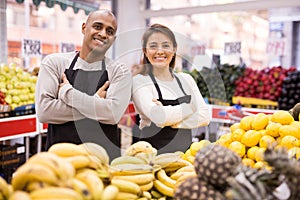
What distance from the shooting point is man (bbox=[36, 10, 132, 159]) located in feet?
7.15

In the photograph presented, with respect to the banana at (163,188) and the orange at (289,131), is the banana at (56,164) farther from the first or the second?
the orange at (289,131)

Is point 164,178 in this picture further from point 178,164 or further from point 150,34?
point 150,34

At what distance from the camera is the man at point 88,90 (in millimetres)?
2180

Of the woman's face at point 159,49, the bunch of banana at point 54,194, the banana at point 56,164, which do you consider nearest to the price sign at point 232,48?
the woman's face at point 159,49

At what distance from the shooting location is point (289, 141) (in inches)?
71.4

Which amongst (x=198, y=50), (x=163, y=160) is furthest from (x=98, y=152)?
(x=198, y=50)

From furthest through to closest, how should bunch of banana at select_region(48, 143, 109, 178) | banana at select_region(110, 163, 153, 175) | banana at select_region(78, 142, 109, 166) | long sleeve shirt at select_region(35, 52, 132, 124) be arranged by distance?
Result: long sleeve shirt at select_region(35, 52, 132, 124) < banana at select_region(110, 163, 153, 175) < banana at select_region(78, 142, 109, 166) < bunch of banana at select_region(48, 143, 109, 178)

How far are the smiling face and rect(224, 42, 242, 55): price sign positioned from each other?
153 inches

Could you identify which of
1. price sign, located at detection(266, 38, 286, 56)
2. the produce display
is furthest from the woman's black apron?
price sign, located at detection(266, 38, 286, 56)

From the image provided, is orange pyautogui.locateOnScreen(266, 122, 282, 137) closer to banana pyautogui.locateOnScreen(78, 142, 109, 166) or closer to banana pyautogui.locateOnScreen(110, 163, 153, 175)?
banana pyautogui.locateOnScreen(110, 163, 153, 175)

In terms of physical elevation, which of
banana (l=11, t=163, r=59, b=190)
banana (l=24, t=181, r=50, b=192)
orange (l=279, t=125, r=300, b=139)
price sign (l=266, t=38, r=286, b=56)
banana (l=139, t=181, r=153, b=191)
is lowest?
banana (l=139, t=181, r=153, b=191)

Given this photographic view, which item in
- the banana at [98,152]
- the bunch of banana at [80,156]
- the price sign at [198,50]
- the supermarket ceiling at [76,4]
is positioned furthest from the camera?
the price sign at [198,50]

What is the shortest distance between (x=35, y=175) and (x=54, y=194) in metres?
0.09

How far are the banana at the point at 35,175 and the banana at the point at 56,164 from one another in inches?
0.7
